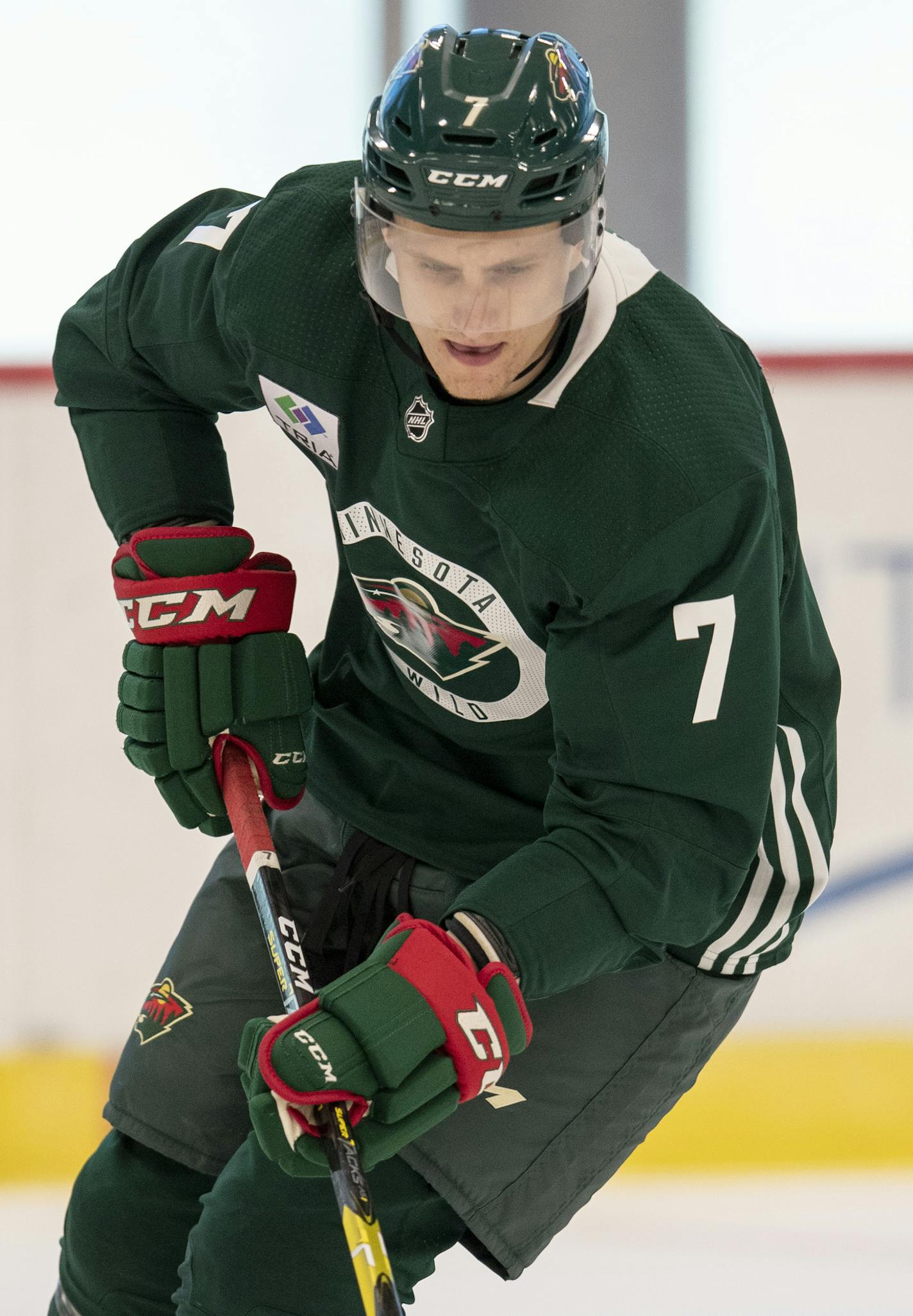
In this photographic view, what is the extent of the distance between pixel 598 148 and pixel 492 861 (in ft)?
2.05

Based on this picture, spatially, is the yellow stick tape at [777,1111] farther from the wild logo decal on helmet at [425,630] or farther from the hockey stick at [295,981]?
the wild logo decal on helmet at [425,630]

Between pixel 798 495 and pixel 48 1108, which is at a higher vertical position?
pixel 798 495

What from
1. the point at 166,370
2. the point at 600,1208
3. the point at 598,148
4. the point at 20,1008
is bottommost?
the point at 600,1208

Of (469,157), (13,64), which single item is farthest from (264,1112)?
(13,64)

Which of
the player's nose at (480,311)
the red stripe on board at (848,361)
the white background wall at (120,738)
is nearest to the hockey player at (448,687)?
the player's nose at (480,311)

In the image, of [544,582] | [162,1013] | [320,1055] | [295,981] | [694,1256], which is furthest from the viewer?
[694,1256]

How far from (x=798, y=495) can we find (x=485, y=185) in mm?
1457

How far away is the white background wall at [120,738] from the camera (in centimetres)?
240

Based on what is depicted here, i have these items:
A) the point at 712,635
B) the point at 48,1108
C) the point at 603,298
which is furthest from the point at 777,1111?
the point at 603,298

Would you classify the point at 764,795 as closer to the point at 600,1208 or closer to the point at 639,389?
the point at 639,389

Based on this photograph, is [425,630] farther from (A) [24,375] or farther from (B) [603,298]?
(A) [24,375]

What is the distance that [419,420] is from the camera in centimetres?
126

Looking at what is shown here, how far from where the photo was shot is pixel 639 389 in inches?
46.7

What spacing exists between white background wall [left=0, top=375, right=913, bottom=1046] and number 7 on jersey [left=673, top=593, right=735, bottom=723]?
1.32 metres
